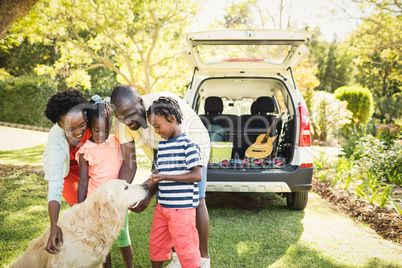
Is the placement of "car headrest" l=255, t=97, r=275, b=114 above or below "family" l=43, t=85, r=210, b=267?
above

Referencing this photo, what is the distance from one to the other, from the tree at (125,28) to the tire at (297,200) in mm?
8105

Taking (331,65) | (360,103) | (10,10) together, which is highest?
(331,65)

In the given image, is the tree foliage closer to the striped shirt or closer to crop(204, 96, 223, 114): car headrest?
crop(204, 96, 223, 114): car headrest

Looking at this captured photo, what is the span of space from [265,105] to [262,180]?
5.86ft

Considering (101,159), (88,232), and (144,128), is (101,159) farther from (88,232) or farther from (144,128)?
(88,232)

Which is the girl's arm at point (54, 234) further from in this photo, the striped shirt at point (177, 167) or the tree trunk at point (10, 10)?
the tree trunk at point (10, 10)

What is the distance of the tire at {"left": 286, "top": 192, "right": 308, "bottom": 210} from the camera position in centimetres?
389

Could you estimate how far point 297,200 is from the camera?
394cm

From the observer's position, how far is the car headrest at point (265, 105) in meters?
4.82

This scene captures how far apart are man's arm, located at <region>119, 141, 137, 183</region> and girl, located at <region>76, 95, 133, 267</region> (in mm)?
33

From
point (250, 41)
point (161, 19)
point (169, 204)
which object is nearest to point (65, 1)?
point (161, 19)

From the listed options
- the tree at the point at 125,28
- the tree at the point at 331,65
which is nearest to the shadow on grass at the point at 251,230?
the tree at the point at 125,28

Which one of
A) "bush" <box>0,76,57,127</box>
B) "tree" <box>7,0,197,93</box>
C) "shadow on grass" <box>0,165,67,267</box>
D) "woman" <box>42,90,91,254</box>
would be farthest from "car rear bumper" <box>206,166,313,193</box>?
"bush" <box>0,76,57,127</box>

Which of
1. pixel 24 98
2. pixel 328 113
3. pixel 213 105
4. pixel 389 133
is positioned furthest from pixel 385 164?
pixel 24 98
